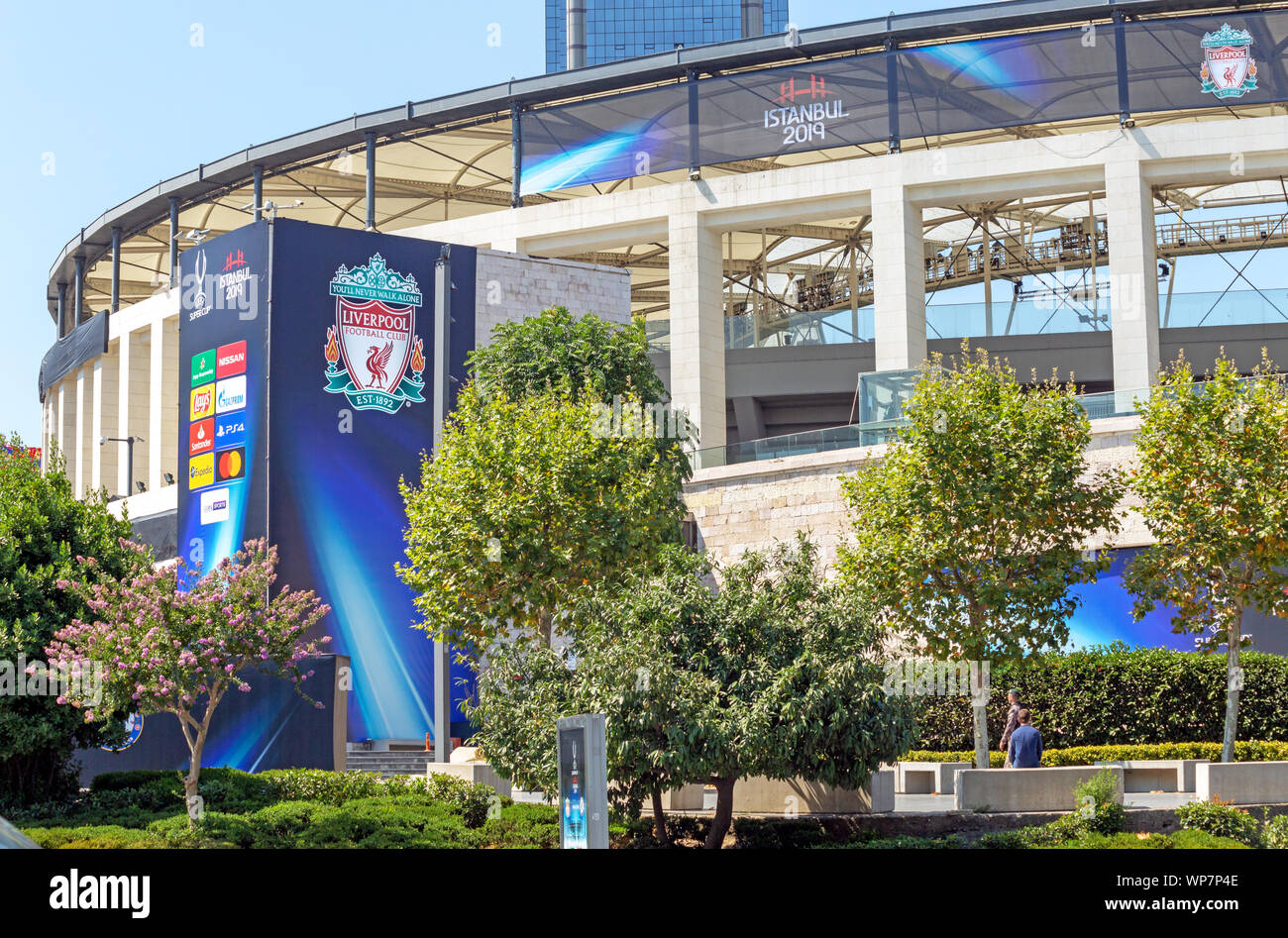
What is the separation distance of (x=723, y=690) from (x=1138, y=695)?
11235 mm

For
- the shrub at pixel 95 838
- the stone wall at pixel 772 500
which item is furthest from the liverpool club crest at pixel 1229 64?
the shrub at pixel 95 838

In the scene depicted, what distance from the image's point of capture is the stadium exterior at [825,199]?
4256 centimetres

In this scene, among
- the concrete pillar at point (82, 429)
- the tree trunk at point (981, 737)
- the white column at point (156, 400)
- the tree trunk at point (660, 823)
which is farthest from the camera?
the concrete pillar at point (82, 429)

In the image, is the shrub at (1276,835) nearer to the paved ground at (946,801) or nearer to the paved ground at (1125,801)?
the paved ground at (946,801)

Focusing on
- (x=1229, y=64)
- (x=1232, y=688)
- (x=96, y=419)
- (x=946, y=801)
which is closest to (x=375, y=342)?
(x=946, y=801)

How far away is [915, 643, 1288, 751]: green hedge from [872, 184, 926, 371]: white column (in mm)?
16688

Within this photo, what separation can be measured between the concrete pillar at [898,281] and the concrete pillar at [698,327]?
5412 mm

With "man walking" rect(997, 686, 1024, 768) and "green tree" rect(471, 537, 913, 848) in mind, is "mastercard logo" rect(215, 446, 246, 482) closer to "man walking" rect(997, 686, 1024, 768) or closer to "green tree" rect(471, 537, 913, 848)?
"green tree" rect(471, 537, 913, 848)

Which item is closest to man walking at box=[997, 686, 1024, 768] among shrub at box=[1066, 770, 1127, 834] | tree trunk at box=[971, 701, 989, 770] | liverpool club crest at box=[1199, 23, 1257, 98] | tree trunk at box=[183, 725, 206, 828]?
tree trunk at box=[971, 701, 989, 770]

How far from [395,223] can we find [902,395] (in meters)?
32.3

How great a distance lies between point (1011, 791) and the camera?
858 inches

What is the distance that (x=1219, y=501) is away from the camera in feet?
82.4

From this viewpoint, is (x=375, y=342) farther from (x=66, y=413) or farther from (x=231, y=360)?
(x=66, y=413)

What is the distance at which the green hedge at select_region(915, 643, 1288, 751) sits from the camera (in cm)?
2702
